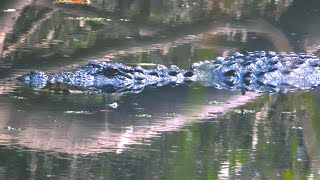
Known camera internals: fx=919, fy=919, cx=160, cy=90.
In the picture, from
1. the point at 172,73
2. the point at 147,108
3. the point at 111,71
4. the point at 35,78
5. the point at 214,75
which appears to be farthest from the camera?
the point at 214,75

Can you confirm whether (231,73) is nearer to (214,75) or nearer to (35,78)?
(214,75)

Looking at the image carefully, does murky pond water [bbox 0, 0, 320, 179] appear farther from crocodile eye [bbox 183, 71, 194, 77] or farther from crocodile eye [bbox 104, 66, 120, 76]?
crocodile eye [bbox 104, 66, 120, 76]

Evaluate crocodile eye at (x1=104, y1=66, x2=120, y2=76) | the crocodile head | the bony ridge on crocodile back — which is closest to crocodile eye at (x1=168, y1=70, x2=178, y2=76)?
the bony ridge on crocodile back

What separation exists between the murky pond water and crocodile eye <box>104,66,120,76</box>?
0.36 metres

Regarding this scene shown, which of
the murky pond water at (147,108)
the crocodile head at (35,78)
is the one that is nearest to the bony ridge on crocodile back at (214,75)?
the crocodile head at (35,78)

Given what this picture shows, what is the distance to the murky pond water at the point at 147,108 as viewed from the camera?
16.4ft

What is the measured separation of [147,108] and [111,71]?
105cm

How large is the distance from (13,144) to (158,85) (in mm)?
2392

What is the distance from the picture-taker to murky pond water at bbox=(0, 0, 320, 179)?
499 centimetres

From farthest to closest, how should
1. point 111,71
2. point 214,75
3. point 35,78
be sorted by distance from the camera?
point 214,75
point 111,71
point 35,78

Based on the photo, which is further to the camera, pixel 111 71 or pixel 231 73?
pixel 231 73

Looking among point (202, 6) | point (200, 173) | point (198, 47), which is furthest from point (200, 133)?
point (202, 6)

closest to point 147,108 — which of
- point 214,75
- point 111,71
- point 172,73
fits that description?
point 111,71

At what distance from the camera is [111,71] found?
7445mm
